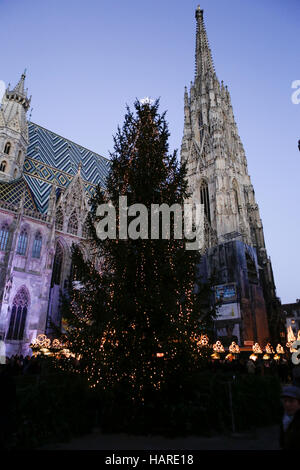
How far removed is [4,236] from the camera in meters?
21.8

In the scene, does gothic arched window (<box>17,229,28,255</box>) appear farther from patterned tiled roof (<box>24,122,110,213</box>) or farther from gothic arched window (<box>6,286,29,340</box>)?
patterned tiled roof (<box>24,122,110,213</box>)

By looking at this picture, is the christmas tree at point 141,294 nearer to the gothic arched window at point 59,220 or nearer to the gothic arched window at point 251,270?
the gothic arched window at point 59,220

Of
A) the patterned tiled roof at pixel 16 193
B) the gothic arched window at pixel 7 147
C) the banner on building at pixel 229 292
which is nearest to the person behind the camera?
the patterned tiled roof at pixel 16 193

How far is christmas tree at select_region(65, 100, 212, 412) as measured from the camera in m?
5.91

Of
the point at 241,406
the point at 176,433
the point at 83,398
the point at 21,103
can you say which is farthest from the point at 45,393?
the point at 21,103

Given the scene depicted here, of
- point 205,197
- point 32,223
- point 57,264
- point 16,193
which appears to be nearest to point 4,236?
point 32,223

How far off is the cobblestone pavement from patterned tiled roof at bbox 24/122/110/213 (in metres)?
23.7

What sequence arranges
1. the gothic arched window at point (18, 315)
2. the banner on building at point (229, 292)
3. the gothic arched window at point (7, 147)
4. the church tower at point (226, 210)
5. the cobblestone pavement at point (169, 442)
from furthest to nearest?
the gothic arched window at point (7, 147)
the church tower at point (226, 210)
the banner on building at point (229, 292)
the gothic arched window at point (18, 315)
the cobblestone pavement at point (169, 442)

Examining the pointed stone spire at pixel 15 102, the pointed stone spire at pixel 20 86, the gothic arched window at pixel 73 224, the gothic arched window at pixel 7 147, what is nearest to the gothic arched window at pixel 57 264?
the gothic arched window at pixel 73 224

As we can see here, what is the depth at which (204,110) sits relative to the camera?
45031 mm

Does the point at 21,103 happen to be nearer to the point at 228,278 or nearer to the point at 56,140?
the point at 56,140

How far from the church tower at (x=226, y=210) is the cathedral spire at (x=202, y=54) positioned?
0.17m

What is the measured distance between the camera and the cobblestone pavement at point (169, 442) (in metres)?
4.68
